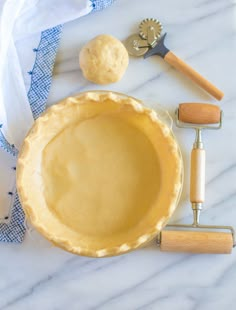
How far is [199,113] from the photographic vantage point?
878 mm

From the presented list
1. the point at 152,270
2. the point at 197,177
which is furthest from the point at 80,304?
the point at 197,177

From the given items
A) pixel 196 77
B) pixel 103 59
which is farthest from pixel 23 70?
pixel 196 77

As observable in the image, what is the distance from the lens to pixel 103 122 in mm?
886

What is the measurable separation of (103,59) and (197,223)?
A: 0.26m

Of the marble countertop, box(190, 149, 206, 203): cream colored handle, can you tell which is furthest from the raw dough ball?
box(190, 149, 206, 203): cream colored handle

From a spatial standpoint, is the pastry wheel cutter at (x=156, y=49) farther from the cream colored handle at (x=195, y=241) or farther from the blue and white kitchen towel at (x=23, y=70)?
the cream colored handle at (x=195, y=241)

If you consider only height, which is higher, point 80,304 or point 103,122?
point 103,122

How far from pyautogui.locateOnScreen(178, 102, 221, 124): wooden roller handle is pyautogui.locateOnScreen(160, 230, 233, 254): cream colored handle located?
0.51 feet

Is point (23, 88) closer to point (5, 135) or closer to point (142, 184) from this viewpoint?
point (5, 135)

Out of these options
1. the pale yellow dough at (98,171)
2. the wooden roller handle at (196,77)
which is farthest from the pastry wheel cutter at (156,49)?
the pale yellow dough at (98,171)

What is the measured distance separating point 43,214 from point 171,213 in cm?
17

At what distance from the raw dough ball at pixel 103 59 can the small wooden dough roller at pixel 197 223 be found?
10cm

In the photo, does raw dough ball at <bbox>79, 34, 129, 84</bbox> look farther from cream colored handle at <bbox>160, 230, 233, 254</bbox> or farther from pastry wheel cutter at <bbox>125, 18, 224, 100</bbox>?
cream colored handle at <bbox>160, 230, 233, 254</bbox>

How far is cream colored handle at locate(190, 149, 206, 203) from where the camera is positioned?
0.87 m
